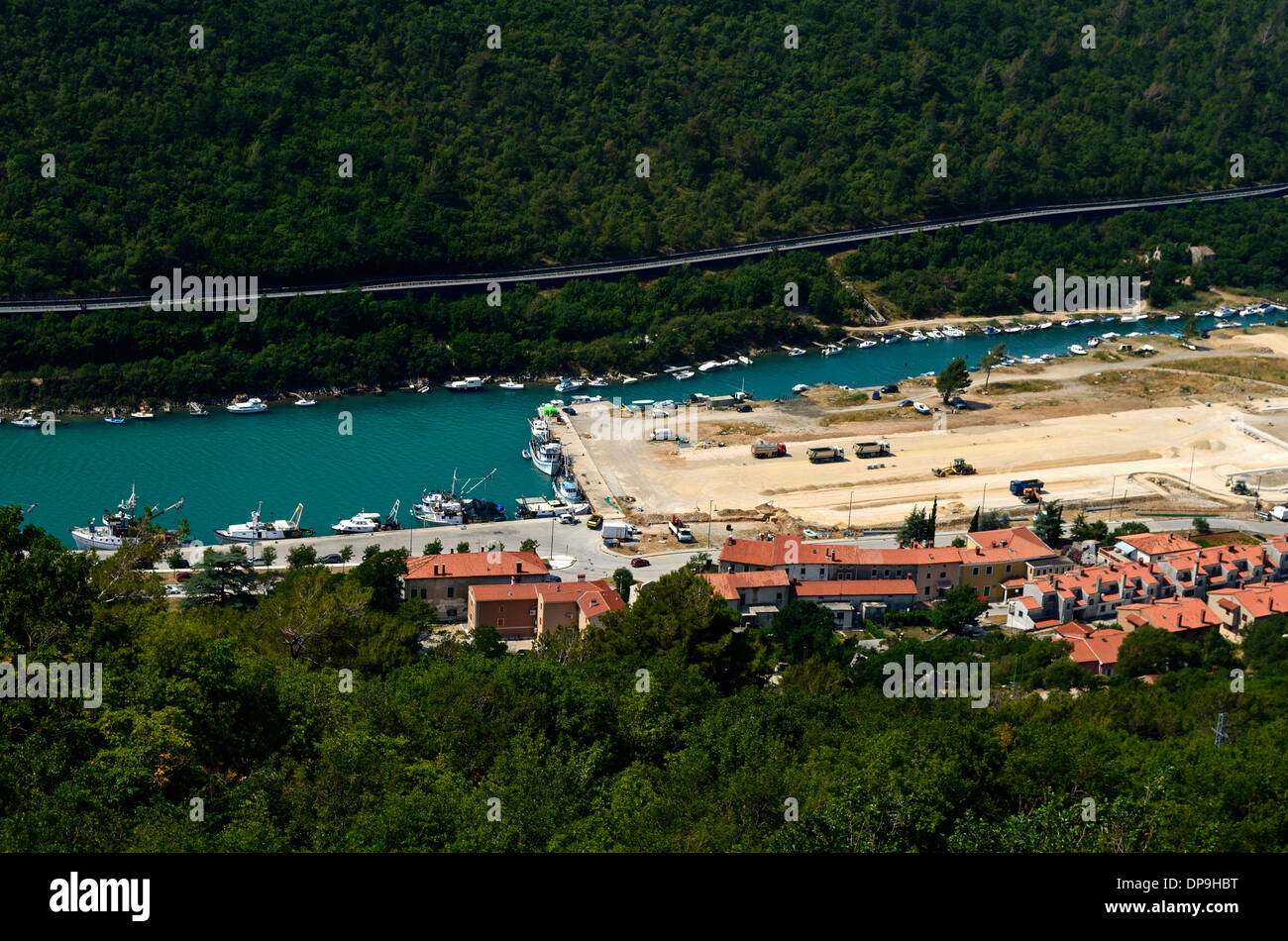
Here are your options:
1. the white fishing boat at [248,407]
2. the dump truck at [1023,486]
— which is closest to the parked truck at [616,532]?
the dump truck at [1023,486]

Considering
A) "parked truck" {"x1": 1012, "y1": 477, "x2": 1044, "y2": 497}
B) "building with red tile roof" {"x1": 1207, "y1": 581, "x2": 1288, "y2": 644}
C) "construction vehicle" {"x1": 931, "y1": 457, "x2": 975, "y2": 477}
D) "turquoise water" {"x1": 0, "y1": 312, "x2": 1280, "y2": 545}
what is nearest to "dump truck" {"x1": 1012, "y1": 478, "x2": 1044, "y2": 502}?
"parked truck" {"x1": 1012, "y1": 477, "x2": 1044, "y2": 497}

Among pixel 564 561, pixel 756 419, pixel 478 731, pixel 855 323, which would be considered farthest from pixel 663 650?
pixel 855 323

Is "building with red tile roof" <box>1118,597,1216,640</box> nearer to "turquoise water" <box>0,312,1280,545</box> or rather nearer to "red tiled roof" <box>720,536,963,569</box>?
"red tiled roof" <box>720,536,963,569</box>

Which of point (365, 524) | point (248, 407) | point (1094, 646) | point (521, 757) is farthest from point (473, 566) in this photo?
point (248, 407)

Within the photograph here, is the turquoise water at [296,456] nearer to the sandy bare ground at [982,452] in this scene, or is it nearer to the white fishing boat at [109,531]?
the white fishing boat at [109,531]

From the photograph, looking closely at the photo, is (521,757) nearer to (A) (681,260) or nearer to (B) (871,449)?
(B) (871,449)

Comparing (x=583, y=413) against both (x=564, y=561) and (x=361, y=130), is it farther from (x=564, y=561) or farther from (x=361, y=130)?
(x=361, y=130)

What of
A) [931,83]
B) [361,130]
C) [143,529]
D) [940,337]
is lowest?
[143,529]
